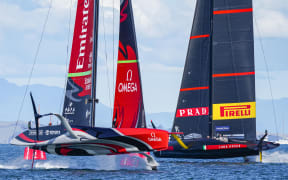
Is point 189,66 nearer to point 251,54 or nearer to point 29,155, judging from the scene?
point 251,54

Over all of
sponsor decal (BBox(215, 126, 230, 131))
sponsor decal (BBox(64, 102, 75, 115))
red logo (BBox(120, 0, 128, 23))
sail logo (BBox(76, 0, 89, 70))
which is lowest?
sponsor decal (BBox(215, 126, 230, 131))

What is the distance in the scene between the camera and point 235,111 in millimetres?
34000

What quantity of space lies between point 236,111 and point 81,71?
1191 cm

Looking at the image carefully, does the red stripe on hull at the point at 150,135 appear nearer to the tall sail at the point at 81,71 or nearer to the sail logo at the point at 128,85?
the tall sail at the point at 81,71

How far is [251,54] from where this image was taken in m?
34.0

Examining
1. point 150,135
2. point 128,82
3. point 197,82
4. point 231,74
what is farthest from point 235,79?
point 150,135

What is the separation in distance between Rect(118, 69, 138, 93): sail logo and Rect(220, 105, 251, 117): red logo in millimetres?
9580

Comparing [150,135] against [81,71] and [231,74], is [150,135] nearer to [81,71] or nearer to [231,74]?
[81,71]

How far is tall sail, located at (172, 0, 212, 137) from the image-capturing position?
35.0m

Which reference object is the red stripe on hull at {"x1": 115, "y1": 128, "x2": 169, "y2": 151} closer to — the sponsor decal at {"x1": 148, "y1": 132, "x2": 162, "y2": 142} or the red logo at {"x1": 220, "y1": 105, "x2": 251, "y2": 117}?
the sponsor decal at {"x1": 148, "y1": 132, "x2": 162, "y2": 142}

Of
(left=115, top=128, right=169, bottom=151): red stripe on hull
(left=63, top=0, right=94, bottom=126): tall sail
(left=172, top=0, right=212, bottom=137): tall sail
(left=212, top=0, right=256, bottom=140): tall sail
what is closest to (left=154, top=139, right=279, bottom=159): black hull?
(left=212, top=0, right=256, bottom=140): tall sail

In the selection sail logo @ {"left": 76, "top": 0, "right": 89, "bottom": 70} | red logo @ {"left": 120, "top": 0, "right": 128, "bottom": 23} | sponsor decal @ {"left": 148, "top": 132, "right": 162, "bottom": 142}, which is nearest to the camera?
sponsor decal @ {"left": 148, "top": 132, "right": 162, "bottom": 142}

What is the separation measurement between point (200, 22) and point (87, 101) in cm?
1343

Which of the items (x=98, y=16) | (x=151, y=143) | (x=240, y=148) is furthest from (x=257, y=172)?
(x=98, y=16)
